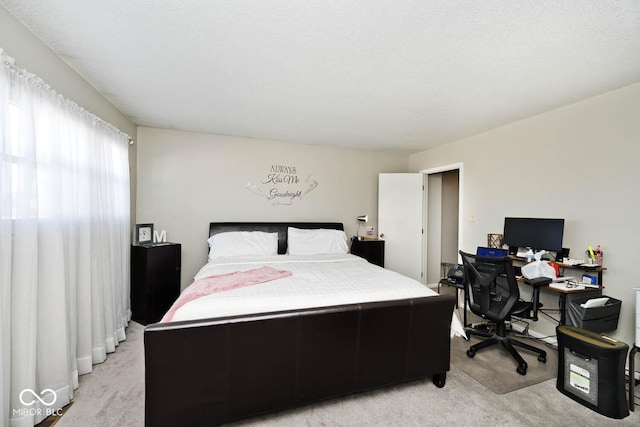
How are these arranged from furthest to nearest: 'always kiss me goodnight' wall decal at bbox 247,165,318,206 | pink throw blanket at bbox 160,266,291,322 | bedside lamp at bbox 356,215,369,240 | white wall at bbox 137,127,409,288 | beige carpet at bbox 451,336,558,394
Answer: bedside lamp at bbox 356,215,369,240 → 'always kiss me goodnight' wall decal at bbox 247,165,318,206 → white wall at bbox 137,127,409,288 → beige carpet at bbox 451,336,558,394 → pink throw blanket at bbox 160,266,291,322

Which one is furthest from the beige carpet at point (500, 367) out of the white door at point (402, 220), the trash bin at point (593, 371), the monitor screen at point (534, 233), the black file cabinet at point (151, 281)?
the black file cabinet at point (151, 281)

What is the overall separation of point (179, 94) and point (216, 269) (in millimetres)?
1779

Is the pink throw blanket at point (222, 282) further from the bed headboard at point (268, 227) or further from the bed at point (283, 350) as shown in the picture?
the bed headboard at point (268, 227)

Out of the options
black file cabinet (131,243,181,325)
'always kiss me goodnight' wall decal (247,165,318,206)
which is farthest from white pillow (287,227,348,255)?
black file cabinet (131,243,181,325)

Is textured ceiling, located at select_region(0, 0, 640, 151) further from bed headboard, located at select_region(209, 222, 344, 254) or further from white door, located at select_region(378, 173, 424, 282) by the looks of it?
white door, located at select_region(378, 173, 424, 282)

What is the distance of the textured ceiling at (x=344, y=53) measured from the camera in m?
1.48

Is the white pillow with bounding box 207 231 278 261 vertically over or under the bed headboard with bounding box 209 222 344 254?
under

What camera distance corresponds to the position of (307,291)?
2.00 metres

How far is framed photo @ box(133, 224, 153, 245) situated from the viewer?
128 inches

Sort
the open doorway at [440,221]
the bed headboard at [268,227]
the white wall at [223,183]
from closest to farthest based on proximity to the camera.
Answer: the white wall at [223,183], the bed headboard at [268,227], the open doorway at [440,221]

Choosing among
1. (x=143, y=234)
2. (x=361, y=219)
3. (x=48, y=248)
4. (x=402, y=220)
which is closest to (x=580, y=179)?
(x=402, y=220)

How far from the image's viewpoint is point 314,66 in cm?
205

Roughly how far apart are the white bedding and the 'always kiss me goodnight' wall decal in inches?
57.6

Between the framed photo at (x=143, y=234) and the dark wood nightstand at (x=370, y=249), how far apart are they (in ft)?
9.57
